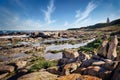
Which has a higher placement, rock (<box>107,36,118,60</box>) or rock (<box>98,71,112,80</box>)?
rock (<box>107,36,118,60</box>)

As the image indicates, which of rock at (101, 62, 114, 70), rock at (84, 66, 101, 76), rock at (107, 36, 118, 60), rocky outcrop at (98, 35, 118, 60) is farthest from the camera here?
rocky outcrop at (98, 35, 118, 60)

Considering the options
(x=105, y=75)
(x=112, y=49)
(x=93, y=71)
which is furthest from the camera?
(x=112, y=49)

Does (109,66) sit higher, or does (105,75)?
(109,66)

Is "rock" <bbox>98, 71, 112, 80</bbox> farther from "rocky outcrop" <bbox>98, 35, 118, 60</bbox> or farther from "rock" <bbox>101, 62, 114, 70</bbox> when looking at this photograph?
"rocky outcrop" <bbox>98, 35, 118, 60</bbox>

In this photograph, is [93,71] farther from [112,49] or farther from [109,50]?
[112,49]

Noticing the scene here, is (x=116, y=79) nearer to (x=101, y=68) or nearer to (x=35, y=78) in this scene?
(x=101, y=68)

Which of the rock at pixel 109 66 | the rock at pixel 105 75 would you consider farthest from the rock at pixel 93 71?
the rock at pixel 109 66

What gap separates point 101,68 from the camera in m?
15.0

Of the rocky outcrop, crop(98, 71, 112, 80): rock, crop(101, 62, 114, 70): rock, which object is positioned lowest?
crop(98, 71, 112, 80): rock

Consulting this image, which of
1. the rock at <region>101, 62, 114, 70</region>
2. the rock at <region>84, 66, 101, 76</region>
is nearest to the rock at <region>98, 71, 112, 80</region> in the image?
the rock at <region>84, 66, 101, 76</region>

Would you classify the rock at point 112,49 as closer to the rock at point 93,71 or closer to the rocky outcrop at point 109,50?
the rocky outcrop at point 109,50

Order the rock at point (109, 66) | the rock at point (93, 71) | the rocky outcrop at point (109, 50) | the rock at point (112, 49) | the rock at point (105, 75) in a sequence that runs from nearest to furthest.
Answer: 1. the rock at point (105, 75)
2. the rock at point (93, 71)
3. the rock at point (109, 66)
4. the rock at point (112, 49)
5. the rocky outcrop at point (109, 50)

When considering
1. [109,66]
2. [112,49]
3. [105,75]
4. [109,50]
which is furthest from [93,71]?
[112,49]

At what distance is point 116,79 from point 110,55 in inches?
359
